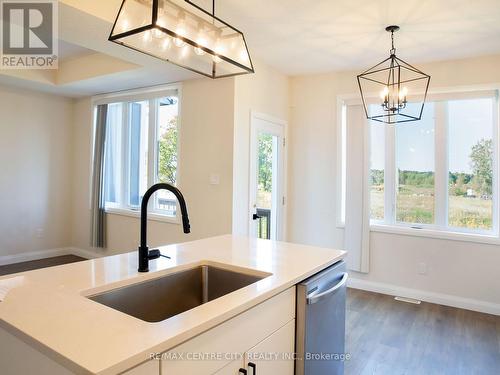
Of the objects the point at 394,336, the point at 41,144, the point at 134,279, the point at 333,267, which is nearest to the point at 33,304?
the point at 134,279

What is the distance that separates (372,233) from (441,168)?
106 centimetres

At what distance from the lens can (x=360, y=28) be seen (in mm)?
2988

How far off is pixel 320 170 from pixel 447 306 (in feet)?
6.81

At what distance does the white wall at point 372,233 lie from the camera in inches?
142

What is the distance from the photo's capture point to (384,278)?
4.06 metres

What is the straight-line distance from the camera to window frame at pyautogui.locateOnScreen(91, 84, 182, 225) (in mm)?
4281

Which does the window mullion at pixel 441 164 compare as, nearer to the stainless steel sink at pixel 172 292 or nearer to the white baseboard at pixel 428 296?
the white baseboard at pixel 428 296

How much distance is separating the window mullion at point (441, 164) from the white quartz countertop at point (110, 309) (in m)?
2.57

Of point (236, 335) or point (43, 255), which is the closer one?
point (236, 335)

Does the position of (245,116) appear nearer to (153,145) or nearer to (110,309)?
(153,145)

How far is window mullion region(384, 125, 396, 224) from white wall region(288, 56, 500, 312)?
0.97 feet

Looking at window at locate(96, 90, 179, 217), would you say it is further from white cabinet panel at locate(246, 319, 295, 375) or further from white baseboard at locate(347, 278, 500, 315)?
white cabinet panel at locate(246, 319, 295, 375)

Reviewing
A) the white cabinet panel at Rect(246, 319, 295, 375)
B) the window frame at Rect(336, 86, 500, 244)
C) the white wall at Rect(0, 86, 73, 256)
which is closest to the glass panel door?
the window frame at Rect(336, 86, 500, 244)

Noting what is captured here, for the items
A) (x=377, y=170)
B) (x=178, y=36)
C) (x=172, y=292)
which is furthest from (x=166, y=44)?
(x=377, y=170)
